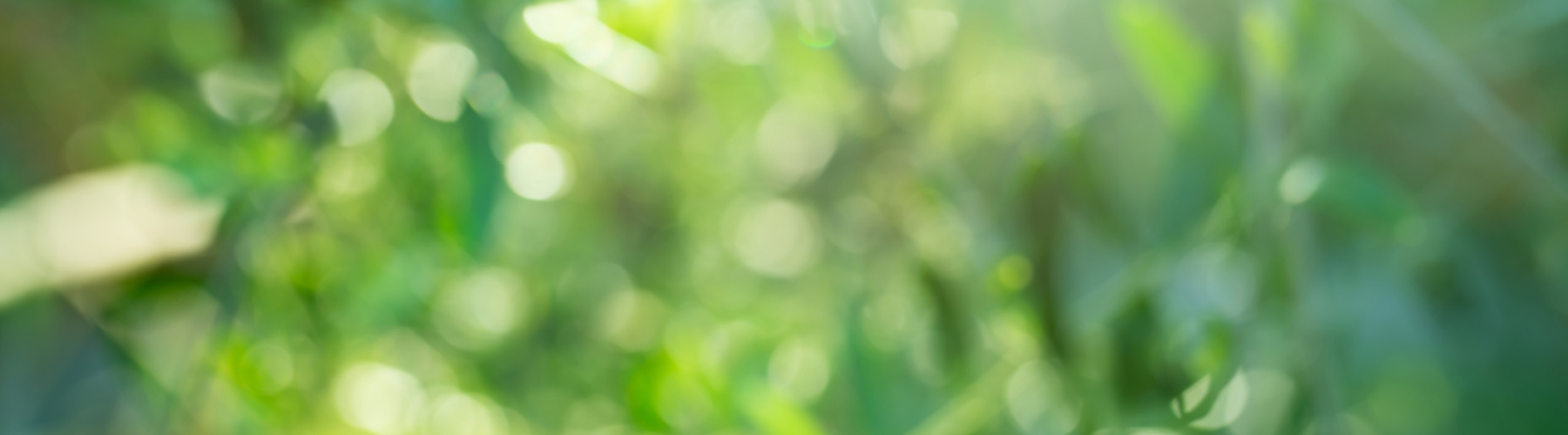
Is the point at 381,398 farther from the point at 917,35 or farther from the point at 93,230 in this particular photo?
the point at 917,35

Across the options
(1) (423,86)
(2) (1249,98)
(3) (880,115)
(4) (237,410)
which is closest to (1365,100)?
(2) (1249,98)

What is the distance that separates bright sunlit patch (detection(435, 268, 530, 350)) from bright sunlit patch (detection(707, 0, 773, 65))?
23 centimetres

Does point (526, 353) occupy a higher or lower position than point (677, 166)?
lower

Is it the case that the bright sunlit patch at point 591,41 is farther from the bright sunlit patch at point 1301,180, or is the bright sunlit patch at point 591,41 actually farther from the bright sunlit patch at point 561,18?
the bright sunlit patch at point 1301,180

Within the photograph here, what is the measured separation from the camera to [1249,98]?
0.89ft

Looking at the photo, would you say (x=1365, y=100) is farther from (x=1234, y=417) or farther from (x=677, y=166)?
(x=677, y=166)

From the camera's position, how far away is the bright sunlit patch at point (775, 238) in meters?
0.65

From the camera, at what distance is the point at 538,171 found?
22.2 inches

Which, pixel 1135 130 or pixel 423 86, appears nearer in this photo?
pixel 1135 130

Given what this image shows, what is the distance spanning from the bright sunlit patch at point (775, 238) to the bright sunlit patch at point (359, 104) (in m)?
0.29

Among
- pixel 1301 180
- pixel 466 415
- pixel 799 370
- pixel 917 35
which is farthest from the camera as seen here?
pixel 466 415

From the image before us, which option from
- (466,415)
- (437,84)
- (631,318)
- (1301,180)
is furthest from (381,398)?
(1301,180)

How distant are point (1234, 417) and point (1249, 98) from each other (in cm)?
11

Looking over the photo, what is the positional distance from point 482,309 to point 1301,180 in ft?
1.70
